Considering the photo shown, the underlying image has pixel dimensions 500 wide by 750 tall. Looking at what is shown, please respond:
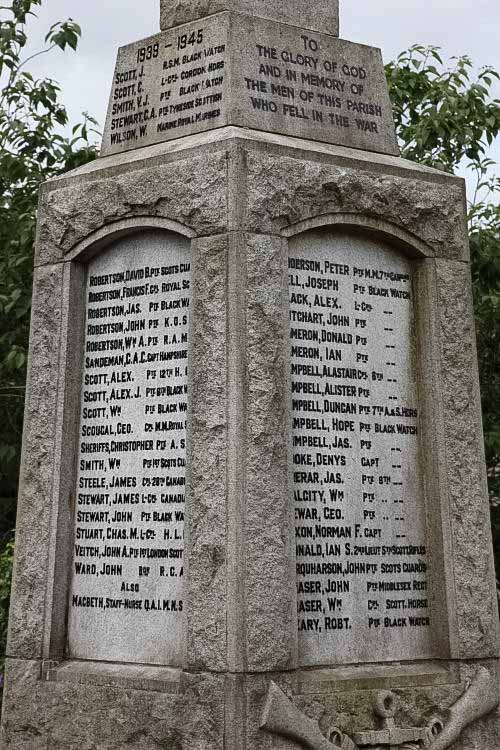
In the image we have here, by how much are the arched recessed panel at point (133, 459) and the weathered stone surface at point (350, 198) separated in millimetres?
476

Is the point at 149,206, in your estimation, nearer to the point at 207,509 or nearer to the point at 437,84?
the point at 207,509

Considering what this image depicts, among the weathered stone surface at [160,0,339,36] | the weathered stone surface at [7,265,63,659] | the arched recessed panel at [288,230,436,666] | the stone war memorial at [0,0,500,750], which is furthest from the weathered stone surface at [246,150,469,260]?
the weathered stone surface at [7,265,63,659]

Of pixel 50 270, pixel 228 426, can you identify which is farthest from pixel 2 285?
pixel 228 426

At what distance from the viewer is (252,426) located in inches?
204

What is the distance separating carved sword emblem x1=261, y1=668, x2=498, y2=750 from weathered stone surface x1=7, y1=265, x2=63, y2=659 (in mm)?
1366

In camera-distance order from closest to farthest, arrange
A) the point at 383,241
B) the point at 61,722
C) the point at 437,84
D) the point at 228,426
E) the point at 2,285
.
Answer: the point at 228,426, the point at 61,722, the point at 383,241, the point at 2,285, the point at 437,84

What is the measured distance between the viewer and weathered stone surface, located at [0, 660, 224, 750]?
16.5ft

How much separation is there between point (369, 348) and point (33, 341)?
170 cm

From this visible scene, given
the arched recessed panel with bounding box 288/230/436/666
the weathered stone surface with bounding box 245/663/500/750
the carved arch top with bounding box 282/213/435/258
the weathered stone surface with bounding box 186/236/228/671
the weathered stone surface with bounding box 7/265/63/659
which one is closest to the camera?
the weathered stone surface with bounding box 245/663/500/750

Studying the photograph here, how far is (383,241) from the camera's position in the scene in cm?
598

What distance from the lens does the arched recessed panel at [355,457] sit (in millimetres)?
5418

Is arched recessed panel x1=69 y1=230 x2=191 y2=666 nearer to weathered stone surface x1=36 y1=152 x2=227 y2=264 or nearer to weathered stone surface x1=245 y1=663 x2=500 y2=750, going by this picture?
weathered stone surface x1=36 y1=152 x2=227 y2=264

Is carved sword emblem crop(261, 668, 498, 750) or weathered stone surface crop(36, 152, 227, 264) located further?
weathered stone surface crop(36, 152, 227, 264)

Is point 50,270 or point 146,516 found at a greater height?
point 50,270
